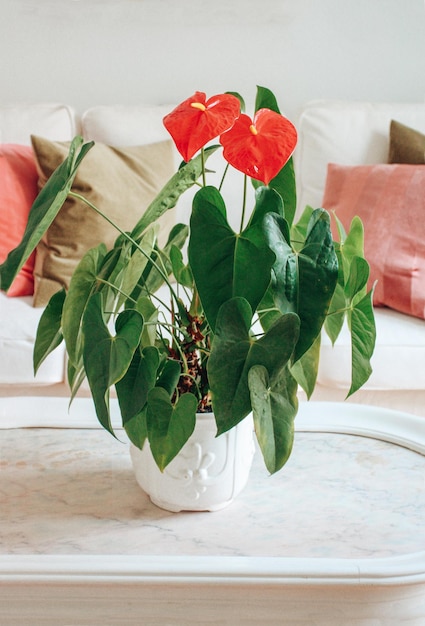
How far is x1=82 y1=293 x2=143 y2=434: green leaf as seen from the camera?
0.77 meters

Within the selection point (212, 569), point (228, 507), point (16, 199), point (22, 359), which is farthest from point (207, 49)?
point (212, 569)

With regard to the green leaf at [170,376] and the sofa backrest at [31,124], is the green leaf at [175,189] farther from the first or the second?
the sofa backrest at [31,124]

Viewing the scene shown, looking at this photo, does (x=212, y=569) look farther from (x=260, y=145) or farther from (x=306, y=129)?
(x=306, y=129)

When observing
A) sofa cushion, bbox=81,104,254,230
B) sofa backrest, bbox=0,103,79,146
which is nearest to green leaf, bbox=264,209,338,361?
sofa cushion, bbox=81,104,254,230

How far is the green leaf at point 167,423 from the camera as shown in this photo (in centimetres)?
82

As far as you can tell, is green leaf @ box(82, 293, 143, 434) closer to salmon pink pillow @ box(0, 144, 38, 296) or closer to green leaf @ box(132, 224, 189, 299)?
green leaf @ box(132, 224, 189, 299)

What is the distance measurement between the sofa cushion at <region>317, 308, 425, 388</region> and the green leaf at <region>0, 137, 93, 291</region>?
3.63 ft

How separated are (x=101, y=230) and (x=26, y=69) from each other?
0.91 m

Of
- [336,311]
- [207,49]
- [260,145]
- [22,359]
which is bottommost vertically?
[22,359]

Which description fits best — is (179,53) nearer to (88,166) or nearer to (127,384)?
(88,166)

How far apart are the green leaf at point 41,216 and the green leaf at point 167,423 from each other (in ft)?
0.66

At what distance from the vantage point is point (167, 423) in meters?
0.83

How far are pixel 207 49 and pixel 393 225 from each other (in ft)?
3.42

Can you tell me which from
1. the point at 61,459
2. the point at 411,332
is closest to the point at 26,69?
the point at 411,332
